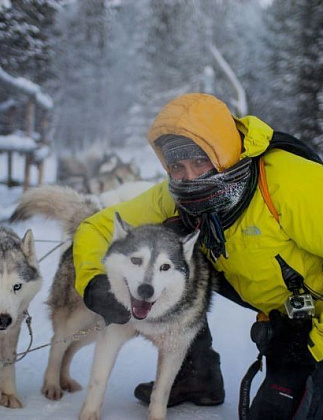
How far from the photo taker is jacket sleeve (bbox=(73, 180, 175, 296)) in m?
1.92

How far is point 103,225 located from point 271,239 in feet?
2.21

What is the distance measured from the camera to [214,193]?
1.73 m

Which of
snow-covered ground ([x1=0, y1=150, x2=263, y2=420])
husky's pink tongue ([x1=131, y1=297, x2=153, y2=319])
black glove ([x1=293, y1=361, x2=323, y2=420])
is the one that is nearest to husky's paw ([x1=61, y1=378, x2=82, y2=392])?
snow-covered ground ([x1=0, y1=150, x2=263, y2=420])

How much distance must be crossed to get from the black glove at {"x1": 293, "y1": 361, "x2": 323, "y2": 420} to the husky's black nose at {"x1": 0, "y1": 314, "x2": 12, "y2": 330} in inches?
38.5

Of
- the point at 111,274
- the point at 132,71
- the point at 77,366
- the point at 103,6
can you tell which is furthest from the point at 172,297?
the point at 132,71

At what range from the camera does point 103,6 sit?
42.0 ft

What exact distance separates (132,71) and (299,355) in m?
16.2

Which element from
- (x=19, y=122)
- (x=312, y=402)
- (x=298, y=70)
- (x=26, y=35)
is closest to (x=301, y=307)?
(x=312, y=402)

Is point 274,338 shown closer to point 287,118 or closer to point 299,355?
point 299,355

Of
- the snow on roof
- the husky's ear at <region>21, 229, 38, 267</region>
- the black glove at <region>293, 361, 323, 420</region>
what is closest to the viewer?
the black glove at <region>293, 361, 323, 420</region>

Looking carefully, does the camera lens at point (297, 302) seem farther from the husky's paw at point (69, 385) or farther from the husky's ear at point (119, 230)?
the husky's paw at point (69, 385)

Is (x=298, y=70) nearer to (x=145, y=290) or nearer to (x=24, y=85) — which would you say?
(x=24, y=85)

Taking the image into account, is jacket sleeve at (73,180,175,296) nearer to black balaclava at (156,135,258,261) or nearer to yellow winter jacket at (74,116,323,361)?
yellow winter jacket at (74,116,323,361)

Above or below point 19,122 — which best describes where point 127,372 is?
below
